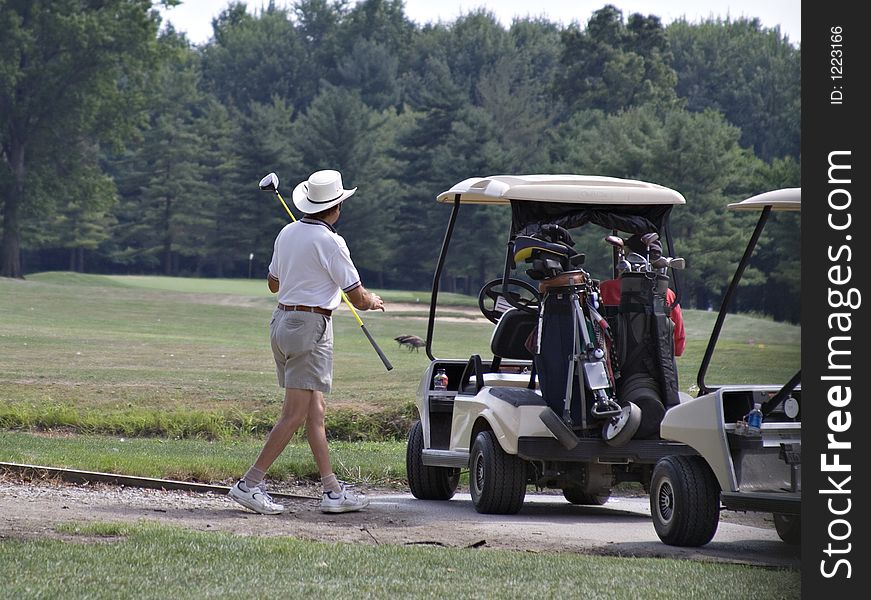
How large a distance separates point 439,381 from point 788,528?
115 inches

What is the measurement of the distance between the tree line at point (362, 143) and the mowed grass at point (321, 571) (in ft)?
138

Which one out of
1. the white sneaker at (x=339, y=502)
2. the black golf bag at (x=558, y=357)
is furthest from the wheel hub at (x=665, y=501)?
the white sneaker at (x=339, y=502)

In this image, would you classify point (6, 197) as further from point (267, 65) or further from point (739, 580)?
point (739, 580)

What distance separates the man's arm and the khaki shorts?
7.4 inches

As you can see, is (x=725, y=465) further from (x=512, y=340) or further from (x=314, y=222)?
(x=314, y=222)

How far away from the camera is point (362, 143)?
76.1m

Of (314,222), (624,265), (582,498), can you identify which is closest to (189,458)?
(582,498)

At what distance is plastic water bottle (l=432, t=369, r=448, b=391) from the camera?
9961 millimetres

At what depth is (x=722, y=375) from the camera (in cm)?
2220

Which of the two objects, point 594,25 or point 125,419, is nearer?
point 125,419

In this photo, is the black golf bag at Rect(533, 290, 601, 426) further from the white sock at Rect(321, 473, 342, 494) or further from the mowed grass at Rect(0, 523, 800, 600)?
the mowed grass at Rect(0, 523, 800, 600)

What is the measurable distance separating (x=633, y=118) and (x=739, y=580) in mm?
61839

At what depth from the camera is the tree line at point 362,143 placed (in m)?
60.6

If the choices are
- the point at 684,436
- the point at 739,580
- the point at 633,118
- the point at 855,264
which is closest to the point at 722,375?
the point at 684,436
